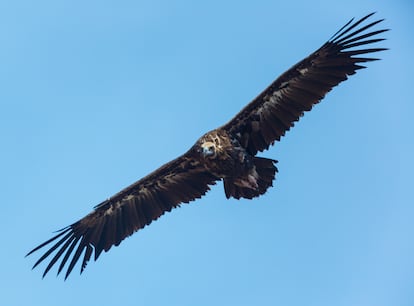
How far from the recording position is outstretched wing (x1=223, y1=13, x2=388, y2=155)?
2277 centimetres

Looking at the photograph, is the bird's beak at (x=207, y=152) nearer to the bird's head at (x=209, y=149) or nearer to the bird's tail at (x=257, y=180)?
the bird's head at (x=209, y=149)

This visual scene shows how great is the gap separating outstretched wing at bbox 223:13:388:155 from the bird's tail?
0.57 m

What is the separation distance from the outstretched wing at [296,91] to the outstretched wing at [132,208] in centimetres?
163

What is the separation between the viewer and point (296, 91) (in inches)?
915

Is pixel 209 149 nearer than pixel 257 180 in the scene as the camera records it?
Yes

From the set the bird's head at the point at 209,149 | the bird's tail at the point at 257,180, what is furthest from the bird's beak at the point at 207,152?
the bird's tail at the point at 257,180

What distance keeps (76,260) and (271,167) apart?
5509 millimetres

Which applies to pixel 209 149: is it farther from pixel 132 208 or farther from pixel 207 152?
pixel 132 208

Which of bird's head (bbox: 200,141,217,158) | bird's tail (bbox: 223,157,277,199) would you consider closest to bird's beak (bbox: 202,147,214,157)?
bird's head (bbox: 200,141,217,158)

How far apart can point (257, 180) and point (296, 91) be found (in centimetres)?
224

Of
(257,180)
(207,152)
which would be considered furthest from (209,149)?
(257,180)

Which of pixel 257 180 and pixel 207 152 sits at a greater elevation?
pixel 207 152

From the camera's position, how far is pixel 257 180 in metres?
23.3

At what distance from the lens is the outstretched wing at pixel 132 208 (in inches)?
967
